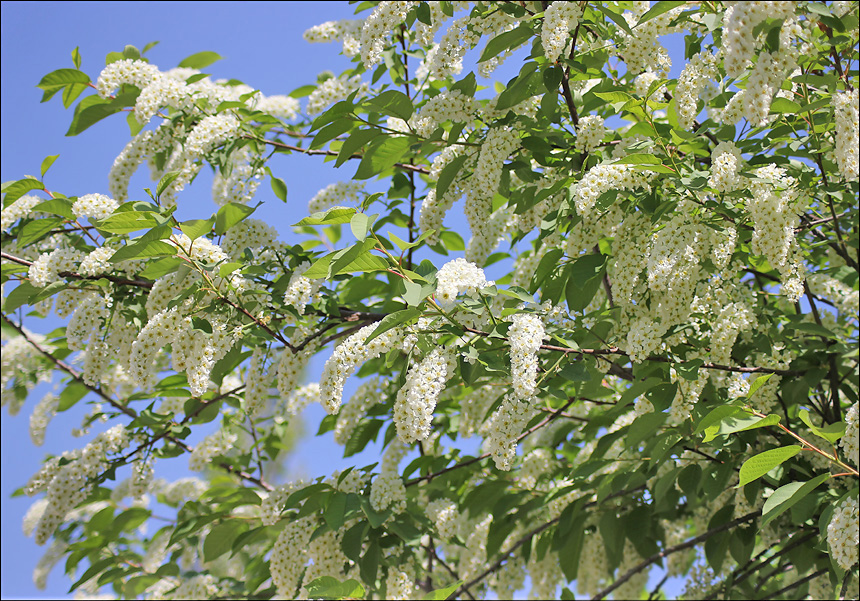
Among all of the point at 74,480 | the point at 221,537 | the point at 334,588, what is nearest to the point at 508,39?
the point at 334,588

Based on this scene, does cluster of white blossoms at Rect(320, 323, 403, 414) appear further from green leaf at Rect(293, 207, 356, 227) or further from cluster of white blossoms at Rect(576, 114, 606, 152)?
cluster of white blossoms at Rect(576, 114, 606, 152)

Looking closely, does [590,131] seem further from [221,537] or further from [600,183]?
[221,537]

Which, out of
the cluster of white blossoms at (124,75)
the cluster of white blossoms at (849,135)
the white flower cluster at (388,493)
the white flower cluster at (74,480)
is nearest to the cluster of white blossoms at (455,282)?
the cluster of white blossoms at (849,135)

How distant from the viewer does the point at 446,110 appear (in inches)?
141

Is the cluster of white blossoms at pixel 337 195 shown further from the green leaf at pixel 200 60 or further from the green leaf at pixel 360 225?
the green leaf at pixel 360 225

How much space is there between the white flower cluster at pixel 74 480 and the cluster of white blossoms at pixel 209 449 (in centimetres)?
70

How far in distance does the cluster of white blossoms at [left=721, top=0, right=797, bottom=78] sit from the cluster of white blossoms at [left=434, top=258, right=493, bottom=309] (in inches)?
45.9

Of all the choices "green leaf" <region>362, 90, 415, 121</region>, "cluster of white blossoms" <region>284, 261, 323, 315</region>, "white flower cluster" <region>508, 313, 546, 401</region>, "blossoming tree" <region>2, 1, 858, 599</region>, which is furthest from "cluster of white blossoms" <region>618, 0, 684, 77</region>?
"cluster of white blossoms" <region>284, 261, 323, 315</region>

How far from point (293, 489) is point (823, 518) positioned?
9.14 ft

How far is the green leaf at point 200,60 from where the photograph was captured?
462cm

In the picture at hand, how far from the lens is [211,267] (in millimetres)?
3004

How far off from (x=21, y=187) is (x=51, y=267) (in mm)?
532

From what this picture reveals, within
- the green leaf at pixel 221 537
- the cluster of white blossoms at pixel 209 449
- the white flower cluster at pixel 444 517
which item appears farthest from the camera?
the cluster of white blossoms at pixel 209 449

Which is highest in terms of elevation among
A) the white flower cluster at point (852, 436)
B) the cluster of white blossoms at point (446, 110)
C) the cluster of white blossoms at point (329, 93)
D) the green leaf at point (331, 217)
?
the cluster of white blossoms at point (329, 93)
